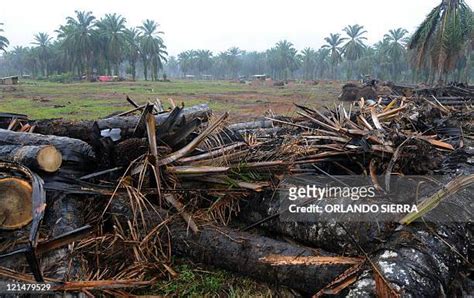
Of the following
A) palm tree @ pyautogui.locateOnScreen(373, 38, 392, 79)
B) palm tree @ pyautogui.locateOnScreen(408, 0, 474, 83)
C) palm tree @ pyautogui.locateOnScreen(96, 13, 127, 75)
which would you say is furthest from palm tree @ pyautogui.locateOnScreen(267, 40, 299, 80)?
palm tree @ pyautogui.locateOnScreen(408, 0, 474, 83)

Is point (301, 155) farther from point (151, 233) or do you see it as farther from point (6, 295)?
point (6, 295)

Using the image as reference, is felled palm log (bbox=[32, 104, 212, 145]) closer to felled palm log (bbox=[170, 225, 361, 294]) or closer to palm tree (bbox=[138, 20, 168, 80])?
felled palm log (bbox=[170, 225, 361, 294])

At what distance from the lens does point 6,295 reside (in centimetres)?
287

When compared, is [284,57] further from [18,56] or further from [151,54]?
[18,56]

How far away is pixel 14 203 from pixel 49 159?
544 mm

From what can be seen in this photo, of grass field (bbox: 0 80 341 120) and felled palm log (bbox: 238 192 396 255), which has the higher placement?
grass field (bbox: 0 80 341 120)

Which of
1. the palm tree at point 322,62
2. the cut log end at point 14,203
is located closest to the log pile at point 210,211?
the cut log end at point 14,203

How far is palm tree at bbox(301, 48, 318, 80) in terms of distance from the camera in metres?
86.1

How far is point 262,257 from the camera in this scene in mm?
3221

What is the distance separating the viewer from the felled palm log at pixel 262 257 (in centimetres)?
303

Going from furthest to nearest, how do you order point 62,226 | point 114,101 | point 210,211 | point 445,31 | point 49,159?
1. point 114,101
2. point 445,31
3. point 210,211
4. point 49,159
5. point 62,226

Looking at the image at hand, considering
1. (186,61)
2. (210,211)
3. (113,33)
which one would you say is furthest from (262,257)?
(186,61)

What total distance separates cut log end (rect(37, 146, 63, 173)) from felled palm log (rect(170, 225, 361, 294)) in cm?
132

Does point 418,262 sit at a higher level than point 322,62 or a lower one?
lower
